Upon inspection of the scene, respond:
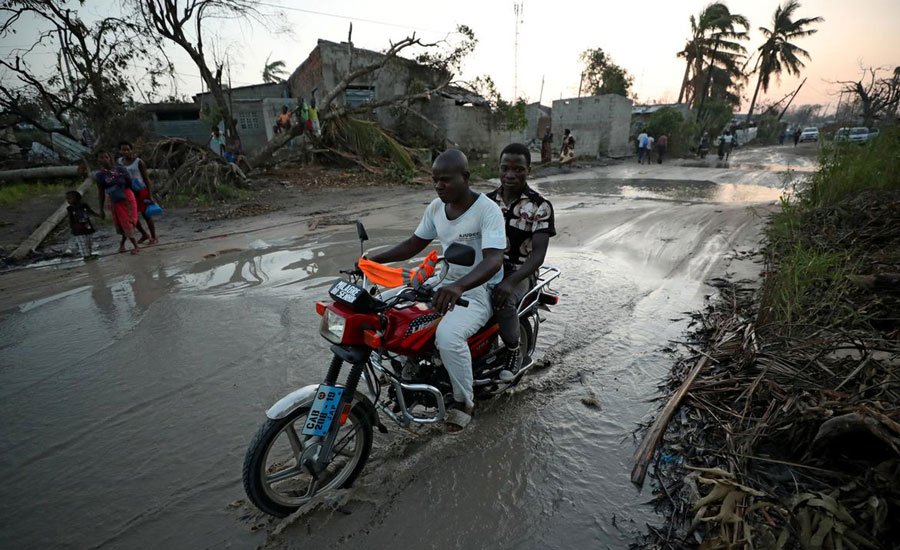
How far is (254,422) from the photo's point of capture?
300cm

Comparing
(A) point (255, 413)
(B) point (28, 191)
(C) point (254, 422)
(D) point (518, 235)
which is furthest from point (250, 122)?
(D) point (518, 235)

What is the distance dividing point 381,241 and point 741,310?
17.7 feet

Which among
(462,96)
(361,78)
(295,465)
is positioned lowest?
(295,465)

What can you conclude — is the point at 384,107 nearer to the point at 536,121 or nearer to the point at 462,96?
the point at 462,96

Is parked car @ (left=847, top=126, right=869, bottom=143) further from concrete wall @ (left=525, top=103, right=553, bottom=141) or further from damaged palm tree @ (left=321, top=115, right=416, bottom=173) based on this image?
concrete wall @ (left=525, top=103, right=553, bottom=141)

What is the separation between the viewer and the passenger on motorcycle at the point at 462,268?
97.6 inches

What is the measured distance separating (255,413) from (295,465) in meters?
0.86

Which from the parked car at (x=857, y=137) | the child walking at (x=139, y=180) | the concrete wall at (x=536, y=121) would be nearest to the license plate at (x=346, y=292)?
the child walking at (x=139, y=180)

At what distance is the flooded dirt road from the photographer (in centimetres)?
224

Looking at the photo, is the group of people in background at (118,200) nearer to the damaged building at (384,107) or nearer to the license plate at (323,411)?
the license plate at (323,411)

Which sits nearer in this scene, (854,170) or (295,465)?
(295,465)

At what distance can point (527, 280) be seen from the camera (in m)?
3.21

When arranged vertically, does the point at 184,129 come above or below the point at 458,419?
above

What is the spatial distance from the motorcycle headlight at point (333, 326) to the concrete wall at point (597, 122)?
2564 cm
